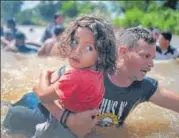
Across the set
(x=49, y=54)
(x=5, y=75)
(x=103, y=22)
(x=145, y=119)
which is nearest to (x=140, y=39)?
(x=103, y=22)

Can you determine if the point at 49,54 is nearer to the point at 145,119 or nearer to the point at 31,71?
the point at 31,71

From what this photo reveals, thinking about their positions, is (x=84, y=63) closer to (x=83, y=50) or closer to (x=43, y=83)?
(x=83, y=50)

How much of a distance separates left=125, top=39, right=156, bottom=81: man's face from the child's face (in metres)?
0.51

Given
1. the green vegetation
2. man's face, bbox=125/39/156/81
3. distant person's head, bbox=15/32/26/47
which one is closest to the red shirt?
the green vegetation

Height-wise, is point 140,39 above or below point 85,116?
above

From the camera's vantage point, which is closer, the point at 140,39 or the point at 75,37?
the point at 75,37

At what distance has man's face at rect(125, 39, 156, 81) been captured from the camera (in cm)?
253

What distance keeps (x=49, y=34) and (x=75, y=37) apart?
820 centimetres

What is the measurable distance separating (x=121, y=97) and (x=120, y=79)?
0.11m

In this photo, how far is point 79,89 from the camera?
2.07 metres

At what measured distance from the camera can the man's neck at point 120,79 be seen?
8.71 ft

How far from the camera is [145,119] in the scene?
128 inches

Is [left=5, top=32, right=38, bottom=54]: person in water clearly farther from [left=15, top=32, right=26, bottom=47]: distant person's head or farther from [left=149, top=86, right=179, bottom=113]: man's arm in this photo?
[left=149, top=86, right=179, bottom=113]: man's arm

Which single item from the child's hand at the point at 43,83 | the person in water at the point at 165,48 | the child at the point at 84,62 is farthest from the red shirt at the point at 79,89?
the person in water at the point at 165,48
